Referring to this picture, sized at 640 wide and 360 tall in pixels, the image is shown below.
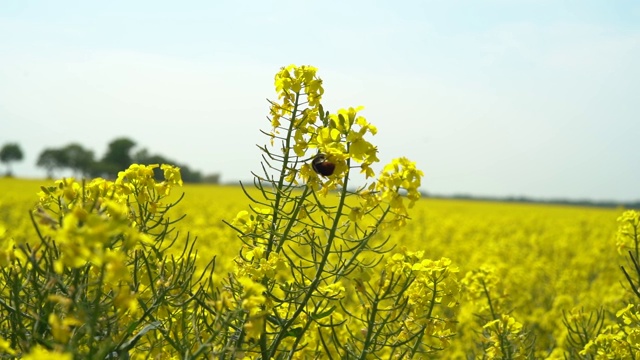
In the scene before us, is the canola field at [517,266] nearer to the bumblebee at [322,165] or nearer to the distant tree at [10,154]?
the bumblebee at [322,165]

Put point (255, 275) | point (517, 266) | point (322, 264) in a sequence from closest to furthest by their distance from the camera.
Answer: point (322, 264), point (255, 275), point (517, 266)

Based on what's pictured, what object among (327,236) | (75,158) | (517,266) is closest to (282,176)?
(327,236)

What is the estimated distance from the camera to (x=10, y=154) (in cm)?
6688

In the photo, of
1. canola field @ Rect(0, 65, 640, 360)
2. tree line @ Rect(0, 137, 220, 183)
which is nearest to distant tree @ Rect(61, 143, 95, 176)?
tree line @ Rect(0, 137, 220, 183)

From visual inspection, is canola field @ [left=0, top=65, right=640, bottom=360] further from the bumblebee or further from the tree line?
the tree line

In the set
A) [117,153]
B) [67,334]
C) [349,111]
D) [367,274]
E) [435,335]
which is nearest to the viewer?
[67,334]

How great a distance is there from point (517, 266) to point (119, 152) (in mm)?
66424

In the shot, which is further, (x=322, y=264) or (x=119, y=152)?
(x=119, y=152)

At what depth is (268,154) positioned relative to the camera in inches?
83.9

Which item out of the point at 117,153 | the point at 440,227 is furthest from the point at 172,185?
the point at 117,153

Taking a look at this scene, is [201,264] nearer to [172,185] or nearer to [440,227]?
[172,185]

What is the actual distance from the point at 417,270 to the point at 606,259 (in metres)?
10.5

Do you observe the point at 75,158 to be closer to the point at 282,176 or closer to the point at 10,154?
the point at 10,154

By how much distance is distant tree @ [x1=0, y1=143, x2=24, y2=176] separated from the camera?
Result: 6688cm
